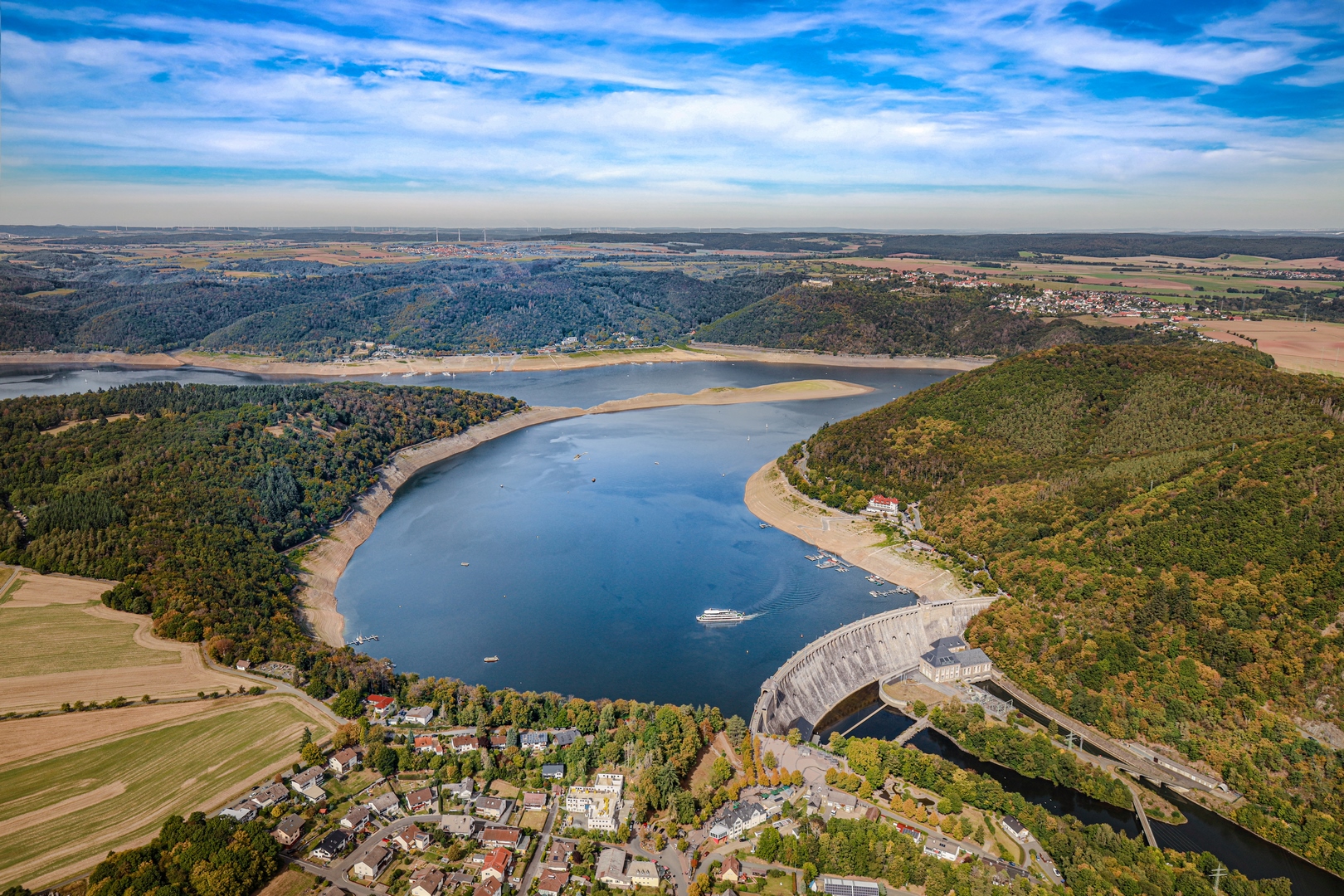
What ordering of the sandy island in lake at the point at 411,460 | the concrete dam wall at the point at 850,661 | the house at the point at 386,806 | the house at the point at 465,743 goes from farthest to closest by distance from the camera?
1. the sandy island in lake at the point at 411,460
2. the concrete dam wall at the point at 850,661
3. the house at the point at 465,743
4. the house at the point at 386,806

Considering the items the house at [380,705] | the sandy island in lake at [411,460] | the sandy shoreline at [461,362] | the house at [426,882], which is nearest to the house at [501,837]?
the house at [426,882]

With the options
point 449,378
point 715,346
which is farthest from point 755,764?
point 715,346

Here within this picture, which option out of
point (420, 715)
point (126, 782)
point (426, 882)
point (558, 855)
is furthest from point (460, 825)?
point (126, 782)

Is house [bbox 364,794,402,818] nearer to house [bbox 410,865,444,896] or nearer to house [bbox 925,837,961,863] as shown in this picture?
house [bbox 410,865,444,896]

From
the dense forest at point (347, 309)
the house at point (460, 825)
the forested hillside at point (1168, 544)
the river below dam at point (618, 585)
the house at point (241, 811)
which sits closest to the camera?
the house at point (460, 825)

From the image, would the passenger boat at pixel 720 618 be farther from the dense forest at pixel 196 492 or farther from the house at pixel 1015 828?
the house at pixel 1015 828

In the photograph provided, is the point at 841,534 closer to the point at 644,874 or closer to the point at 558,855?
the point at 644,874

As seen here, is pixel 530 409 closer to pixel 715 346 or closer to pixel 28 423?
pixel 28 423
